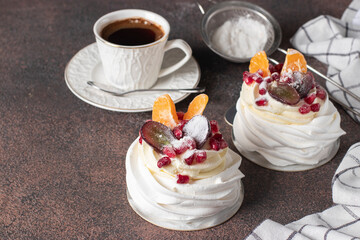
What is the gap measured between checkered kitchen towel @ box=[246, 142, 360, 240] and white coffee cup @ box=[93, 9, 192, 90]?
628 millimetres

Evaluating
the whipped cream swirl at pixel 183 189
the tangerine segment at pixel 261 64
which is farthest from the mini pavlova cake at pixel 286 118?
the whipped cream swirl at pixel 183 189

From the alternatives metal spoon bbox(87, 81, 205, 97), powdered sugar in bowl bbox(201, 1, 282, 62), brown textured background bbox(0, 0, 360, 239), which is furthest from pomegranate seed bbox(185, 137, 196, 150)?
powdered sugar in bowl bbox(201, 1, 282, 62)

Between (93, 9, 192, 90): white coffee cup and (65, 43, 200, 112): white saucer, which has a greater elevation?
(93, 9, 192, 90): white coffee cup

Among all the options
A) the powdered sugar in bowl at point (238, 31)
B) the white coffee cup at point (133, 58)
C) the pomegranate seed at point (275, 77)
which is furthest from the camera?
the powdered sugar in bowl at point (238, 31)

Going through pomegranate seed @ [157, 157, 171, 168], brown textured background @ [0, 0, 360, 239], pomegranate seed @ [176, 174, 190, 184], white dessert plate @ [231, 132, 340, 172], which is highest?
pomegranate seed @ [157, 157, 171, 168]

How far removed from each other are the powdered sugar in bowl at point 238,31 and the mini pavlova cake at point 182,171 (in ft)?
1.84

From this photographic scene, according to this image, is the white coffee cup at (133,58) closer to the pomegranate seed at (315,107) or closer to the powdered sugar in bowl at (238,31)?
the powdered sugar in bowl at (238,31)

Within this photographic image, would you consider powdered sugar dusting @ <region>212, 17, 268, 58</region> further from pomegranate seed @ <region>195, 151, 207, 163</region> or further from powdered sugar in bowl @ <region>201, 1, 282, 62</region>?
pomegranate seed @ <region>195, 151, 207, 163</region>

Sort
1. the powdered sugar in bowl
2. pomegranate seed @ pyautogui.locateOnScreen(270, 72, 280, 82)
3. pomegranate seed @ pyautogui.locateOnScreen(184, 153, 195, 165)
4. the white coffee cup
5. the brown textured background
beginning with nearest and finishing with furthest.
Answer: pomegranate seed @ pyautogui.locateOnScreen(184, 153, 195, 165)
the brown textured background
pomegranate seed @ pyautogui.locateOnScreen(270, 72, 280, 82)
the white coffee cup
the powdered sugar in bowl

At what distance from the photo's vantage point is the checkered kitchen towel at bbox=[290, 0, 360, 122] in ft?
5.09

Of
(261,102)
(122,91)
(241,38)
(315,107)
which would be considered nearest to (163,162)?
(261,102)

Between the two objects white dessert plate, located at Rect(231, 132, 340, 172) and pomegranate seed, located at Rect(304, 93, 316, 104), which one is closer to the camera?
pomegranate seed, located at Rect(304, 93, 316, 104)

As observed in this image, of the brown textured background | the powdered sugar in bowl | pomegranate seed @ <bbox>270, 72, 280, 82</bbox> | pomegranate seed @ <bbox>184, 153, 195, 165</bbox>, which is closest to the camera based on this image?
pomegranate seed @ <bbox>184, 153, 195, 165</bbox>

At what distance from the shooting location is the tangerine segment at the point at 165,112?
1154 millimetres
